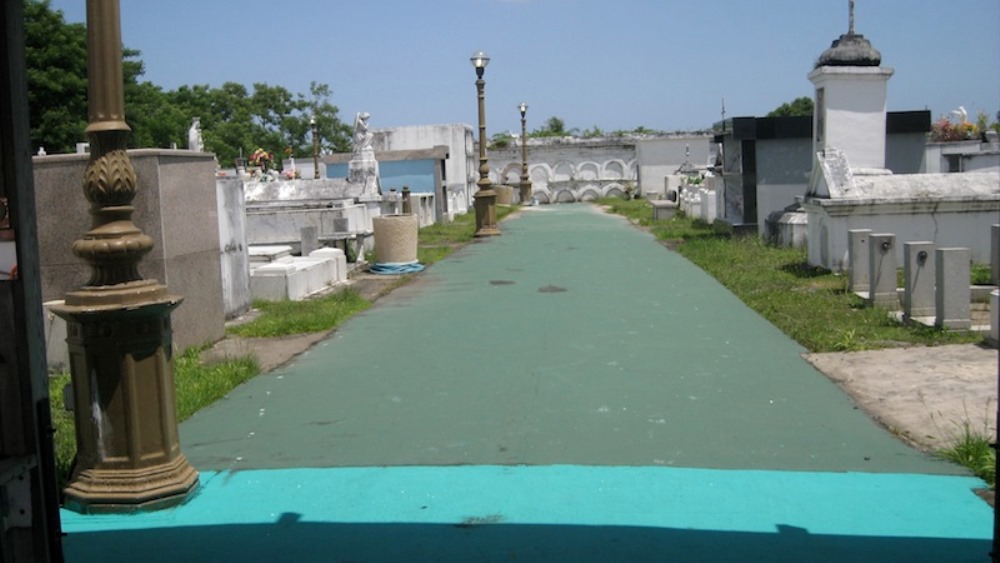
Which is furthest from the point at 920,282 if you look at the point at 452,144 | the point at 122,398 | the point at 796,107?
the point at 796,107

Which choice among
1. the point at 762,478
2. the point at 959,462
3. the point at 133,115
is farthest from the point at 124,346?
the point at 133,115

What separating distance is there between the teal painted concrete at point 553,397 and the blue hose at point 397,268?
396 centimetres

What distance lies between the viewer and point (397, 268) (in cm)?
1617

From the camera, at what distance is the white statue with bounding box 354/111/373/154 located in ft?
78.2

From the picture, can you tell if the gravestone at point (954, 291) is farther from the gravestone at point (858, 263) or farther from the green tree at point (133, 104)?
the green tree at point (133, 104)

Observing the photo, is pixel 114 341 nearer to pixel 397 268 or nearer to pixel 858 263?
pixel 858 263

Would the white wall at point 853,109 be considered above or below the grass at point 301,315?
above

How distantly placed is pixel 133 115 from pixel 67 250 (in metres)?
36.6

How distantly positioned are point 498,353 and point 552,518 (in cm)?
412

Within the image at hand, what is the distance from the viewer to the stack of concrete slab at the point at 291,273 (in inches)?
492

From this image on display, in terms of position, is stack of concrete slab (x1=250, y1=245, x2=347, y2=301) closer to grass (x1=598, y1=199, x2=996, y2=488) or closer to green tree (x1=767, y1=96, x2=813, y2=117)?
grass (x1=598, y1=199, x2=996, y2=488)

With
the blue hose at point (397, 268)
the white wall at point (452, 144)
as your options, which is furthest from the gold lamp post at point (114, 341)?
the white wall at point (452, 144)

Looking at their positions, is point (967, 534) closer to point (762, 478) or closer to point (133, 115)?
point (762, 478)

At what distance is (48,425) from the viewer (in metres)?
3.45
